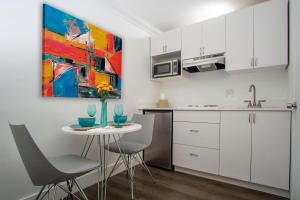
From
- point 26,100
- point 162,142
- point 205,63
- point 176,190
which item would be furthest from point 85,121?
point 205,63

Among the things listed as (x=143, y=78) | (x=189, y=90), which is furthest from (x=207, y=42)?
(x=143, y=78)

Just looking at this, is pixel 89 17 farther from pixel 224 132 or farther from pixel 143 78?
pixel 224 132

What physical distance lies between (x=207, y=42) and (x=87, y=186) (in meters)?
2.59

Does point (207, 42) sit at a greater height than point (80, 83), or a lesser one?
greater

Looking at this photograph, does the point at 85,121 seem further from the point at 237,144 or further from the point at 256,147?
the point at 256,147

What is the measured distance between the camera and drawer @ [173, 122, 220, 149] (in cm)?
231

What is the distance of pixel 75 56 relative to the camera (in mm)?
2021

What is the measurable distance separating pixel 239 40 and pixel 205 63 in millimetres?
528

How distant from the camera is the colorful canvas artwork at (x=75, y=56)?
1.78 metres

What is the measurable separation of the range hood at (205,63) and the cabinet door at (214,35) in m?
0.08

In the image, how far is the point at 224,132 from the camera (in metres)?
2.23

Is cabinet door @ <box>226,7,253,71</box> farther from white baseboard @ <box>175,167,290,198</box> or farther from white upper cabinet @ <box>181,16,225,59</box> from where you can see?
white baseboard @ <box>175,167,290,198</box>

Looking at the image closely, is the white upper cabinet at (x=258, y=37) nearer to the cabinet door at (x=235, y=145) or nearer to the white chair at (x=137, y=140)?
the cabinet door at (x=235, y=145)

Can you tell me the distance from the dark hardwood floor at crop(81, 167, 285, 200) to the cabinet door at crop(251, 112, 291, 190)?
201mm
